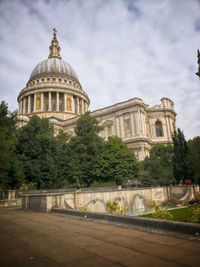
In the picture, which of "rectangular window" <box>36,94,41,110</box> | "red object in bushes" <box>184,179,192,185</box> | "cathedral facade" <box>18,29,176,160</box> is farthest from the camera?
"rectangular window" <box>36,94,41,110</box>

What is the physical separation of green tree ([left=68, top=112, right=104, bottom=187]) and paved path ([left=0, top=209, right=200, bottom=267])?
77.3 feet

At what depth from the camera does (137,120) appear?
5312 centimetres

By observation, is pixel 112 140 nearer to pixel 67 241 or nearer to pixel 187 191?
pixel 187 191

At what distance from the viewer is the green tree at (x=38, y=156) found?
2778 centimetres

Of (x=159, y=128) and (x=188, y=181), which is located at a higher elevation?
(x=159, y=128)

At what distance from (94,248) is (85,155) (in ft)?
86.3

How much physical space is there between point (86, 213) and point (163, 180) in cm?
2571

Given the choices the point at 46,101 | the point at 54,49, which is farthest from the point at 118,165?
the point at 54,49

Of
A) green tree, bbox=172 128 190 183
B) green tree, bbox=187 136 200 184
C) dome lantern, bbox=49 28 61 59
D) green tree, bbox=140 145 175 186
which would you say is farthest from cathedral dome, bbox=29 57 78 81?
green tree, bbox=187 136 200 184

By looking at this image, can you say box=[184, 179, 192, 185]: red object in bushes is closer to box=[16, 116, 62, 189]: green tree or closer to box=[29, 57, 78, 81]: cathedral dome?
box=[16, 116, 62, 189]: green tree

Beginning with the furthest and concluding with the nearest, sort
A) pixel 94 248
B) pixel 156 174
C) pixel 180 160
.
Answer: pixel 156 174 < pixel 180 160 < pixel 94 248

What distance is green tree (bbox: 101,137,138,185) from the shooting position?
105 ft

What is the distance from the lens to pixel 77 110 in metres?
76.4

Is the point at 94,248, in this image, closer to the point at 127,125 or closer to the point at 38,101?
the point at 127,125
